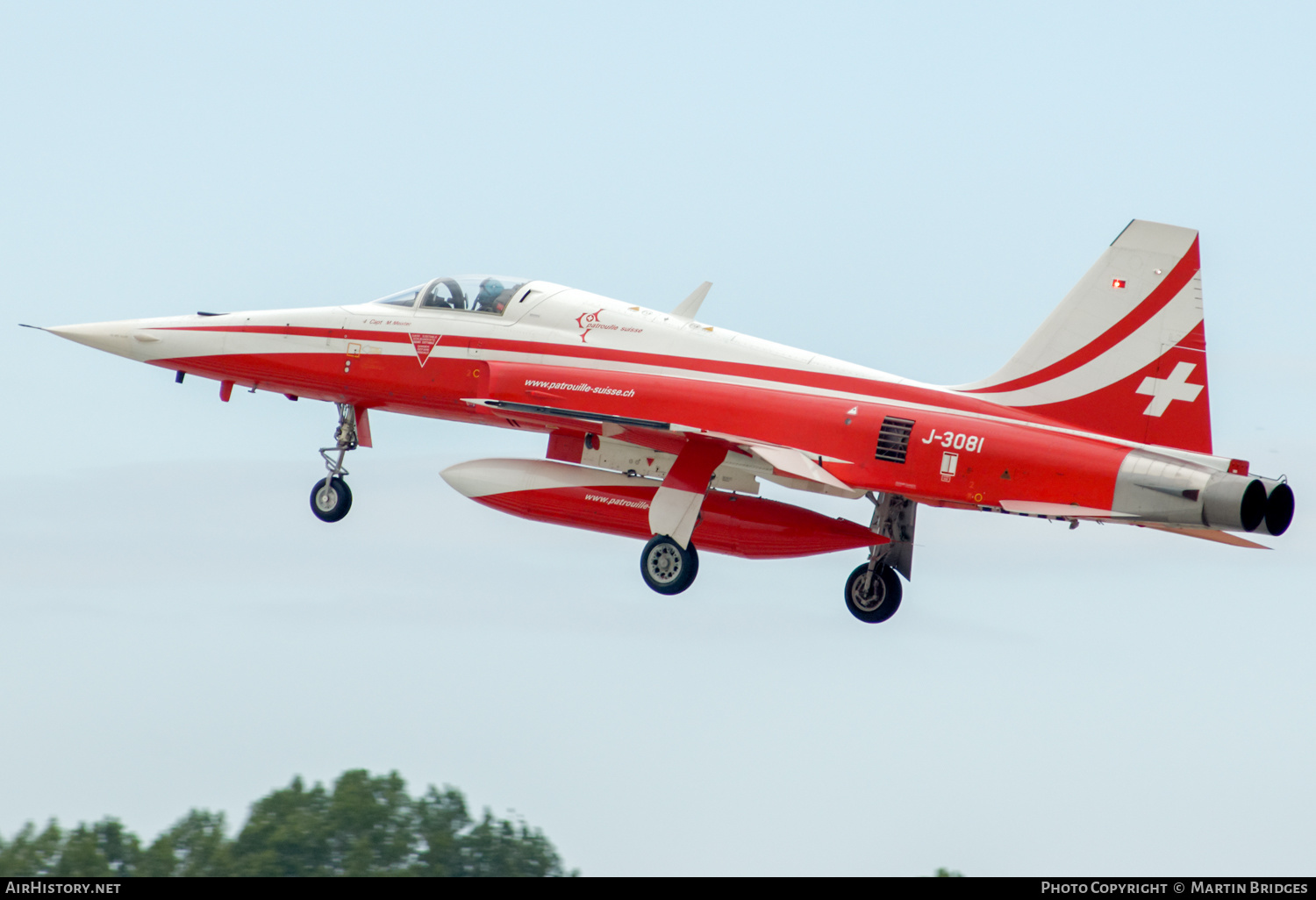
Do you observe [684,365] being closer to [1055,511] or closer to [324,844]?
[1055,511]

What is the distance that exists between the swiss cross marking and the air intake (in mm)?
2652

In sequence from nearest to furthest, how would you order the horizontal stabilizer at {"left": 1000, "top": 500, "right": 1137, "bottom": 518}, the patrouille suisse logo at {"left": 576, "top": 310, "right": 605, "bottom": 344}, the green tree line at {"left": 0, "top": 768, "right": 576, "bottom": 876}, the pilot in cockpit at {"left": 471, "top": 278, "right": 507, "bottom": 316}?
1. the horizontal stabilizer at {"left": 1000, "top": 500, "right": 1137, "bottom": 518}
2. the patrouille suisse logo at {"left": 576, "top": 310, "right": 605, "bottom": 344}
3. the pilot in cockpit at {"left": 471, "top": 278, "right": 507, "bottom": 316}
4. the green tree line at {"left": 0, "top": 768, "right": 576, "bottom": 876}

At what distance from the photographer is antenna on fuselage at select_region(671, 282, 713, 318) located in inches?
784

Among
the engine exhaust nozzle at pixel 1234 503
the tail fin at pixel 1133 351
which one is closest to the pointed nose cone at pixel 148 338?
the tail fin at pixel 1133 351

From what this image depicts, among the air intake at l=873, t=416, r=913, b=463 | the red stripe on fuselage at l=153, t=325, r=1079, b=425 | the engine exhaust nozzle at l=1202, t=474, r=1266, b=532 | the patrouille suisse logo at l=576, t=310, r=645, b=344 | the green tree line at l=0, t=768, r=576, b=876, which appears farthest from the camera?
the green tree line at l=0, t=768, r=576, b=876

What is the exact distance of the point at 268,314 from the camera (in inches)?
858

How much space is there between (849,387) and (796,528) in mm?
1925

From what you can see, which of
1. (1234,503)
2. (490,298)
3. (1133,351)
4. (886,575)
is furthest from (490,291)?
(1234,503)

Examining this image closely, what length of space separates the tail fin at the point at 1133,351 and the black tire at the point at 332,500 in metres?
9.38

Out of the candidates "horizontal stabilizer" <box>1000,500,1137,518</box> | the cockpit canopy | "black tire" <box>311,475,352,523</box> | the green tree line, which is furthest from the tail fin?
the green tree line

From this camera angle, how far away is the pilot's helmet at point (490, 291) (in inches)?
812

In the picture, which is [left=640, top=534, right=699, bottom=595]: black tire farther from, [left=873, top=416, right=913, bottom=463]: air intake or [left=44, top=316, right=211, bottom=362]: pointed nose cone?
[left=44, top=316, right=211, bottom=362]: pointed nose cone
